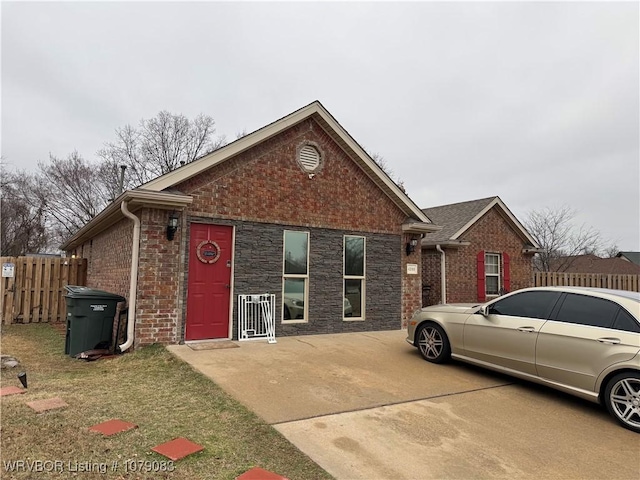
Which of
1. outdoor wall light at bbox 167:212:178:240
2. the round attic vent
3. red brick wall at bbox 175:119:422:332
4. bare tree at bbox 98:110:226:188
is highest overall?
bare tree at bbox 98:110:226:188

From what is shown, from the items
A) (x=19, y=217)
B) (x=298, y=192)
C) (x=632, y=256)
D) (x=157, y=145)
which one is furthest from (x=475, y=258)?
(x=632, y=256)

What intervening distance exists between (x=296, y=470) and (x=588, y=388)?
11.5 feet

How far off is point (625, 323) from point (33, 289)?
13687 mm

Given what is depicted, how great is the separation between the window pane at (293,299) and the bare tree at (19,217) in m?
26.9

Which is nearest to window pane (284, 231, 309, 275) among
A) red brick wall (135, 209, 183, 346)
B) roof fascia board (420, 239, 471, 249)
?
red brick wall (135, 209, 183, 346)

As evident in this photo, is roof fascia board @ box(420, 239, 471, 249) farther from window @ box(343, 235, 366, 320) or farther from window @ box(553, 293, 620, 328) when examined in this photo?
window @ box(553, 293, 620, 328)

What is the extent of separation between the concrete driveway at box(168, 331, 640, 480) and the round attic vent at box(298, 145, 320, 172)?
416 centimetres

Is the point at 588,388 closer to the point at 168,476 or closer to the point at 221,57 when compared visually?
the point at 168,476

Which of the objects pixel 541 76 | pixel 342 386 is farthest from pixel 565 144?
pixel 342 386

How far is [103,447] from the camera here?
9.89 ft

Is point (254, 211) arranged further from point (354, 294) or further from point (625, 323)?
point (625, 323)

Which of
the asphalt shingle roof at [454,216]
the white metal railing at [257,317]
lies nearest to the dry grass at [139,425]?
the white metal railing at [257,317]

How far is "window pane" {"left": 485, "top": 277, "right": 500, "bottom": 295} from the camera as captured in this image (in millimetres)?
14188

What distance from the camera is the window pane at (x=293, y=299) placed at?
8.15 meters
